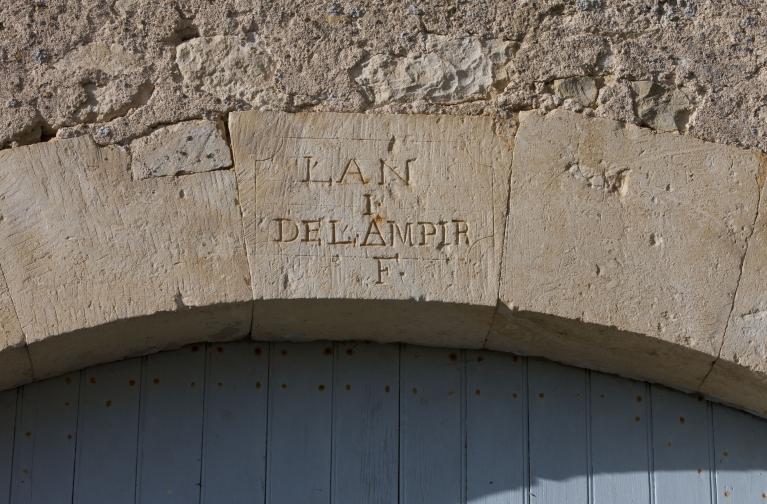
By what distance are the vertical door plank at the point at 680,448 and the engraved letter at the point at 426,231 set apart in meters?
0.72

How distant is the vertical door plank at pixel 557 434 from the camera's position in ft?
9.73

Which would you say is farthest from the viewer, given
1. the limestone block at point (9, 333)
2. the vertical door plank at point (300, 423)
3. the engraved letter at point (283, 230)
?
the vertical door plank at point (300, 423)

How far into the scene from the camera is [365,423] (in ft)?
9.86

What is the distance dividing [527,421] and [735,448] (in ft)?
1.72

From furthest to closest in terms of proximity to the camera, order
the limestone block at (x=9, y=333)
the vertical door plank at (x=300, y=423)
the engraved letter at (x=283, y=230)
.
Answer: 1. the vertical door plank at (x=300, y=423)
2. the engraved letter at (x=283, y=230)
3. the limestone block at (x=9, y=333)

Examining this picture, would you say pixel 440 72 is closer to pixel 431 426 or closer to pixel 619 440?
pixel 431 426

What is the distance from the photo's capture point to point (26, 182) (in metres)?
2.83

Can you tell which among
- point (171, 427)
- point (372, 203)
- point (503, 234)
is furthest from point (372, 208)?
point (171, 427)

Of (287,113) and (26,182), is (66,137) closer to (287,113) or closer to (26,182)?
(26,182)

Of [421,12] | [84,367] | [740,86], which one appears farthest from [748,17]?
[84,367]

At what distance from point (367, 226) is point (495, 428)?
0.60 metres

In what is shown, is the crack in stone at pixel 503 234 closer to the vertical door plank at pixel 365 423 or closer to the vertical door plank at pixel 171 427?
the vertical door plank at pixel 365 423

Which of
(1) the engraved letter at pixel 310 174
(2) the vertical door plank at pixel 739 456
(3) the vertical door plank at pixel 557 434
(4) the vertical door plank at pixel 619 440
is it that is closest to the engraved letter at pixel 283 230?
(1) the engraved letter at pixel 310 174

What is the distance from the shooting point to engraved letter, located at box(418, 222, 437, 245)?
286 cm
